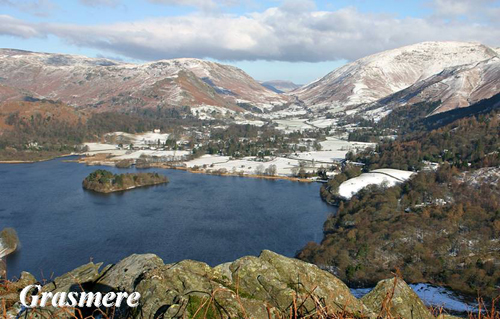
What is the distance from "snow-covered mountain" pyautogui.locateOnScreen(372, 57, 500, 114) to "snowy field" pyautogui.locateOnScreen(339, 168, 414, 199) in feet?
233

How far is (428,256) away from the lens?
2502 centimetres

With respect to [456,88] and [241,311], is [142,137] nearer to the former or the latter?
[456,88]

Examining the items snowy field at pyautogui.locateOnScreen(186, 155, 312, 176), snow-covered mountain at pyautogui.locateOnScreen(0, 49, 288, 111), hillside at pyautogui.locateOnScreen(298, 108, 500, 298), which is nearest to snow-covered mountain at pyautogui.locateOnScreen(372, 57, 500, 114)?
snowy field at pyautogui.locateOnScreen(186, 155, 312, 176)

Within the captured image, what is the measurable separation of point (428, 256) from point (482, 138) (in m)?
36.5

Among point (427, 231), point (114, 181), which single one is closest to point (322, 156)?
point (114, 181)

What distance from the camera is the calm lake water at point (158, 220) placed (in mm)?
28516

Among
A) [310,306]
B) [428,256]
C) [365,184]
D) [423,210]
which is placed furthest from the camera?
[365,184]

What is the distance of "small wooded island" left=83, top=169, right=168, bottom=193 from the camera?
49.0m

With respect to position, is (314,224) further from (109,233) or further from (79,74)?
(79,74)

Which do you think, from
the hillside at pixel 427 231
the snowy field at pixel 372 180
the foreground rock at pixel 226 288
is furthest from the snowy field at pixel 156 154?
the foreground rock at pixel 226 288

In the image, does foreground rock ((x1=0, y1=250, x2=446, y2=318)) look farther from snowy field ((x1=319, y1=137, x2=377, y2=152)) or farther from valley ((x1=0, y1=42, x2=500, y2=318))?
snowy field ((x1=319, y1=137, x2=377, y2=152))

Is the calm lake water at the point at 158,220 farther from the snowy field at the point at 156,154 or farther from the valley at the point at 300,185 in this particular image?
the snowy field at the point at 156,154

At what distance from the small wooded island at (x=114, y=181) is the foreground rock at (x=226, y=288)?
153ft

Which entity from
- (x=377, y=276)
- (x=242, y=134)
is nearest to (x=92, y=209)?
(x=377, y=276)
